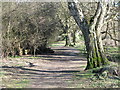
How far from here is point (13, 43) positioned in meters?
22.1

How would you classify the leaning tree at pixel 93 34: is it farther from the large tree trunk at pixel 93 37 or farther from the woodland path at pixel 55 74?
the woodland path at pixel 55 74

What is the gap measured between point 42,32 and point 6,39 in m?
7.12

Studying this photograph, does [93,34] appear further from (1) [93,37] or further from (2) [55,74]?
(2) [55,74]

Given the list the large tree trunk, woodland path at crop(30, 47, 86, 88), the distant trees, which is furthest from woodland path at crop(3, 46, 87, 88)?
the distant trees

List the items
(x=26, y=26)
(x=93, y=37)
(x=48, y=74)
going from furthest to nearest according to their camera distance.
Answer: (x=26, y=26)
(x=48, y=74)
(x=93, y=37)

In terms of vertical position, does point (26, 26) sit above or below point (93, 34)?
above

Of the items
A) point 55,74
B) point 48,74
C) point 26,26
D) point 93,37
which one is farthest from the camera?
point 26,26

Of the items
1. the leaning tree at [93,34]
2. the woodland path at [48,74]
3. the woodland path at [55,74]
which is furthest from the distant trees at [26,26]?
the leaning tree at [93,34]

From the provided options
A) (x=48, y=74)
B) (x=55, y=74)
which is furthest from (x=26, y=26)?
(x=55, y=74)

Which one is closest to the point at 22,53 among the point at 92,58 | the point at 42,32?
the point at 42,32

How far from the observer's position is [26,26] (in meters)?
24.2

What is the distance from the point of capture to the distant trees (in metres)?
19.8

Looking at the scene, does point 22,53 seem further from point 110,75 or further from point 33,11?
point 110,75

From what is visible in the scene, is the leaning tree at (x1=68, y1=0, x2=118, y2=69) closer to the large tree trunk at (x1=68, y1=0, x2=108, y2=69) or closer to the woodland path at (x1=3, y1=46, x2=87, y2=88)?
the large tree trunk at (x1=68, y1=0, x2=108, y2=69)
